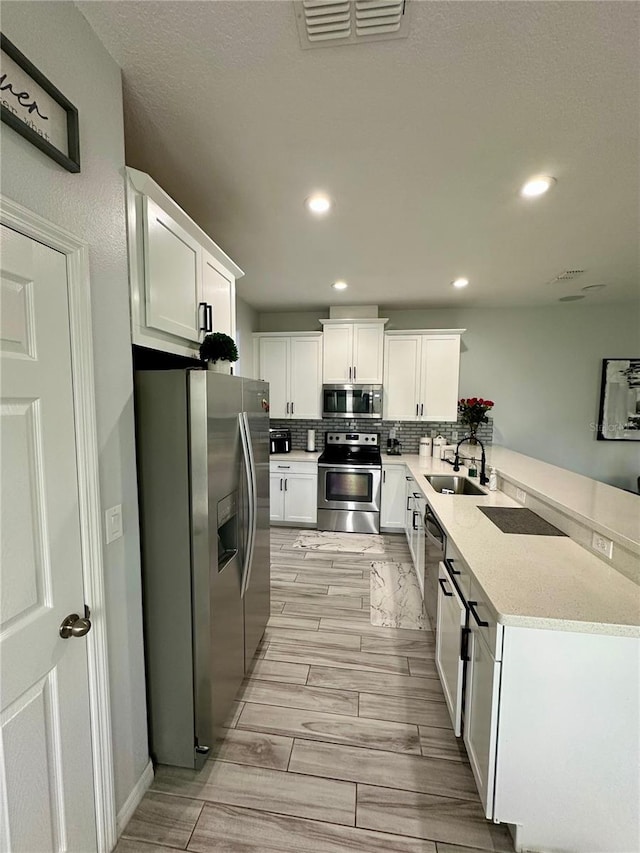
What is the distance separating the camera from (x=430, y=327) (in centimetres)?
451

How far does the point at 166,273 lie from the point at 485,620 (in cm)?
191

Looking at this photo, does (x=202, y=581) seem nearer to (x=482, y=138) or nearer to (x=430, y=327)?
(x=482, y=138)

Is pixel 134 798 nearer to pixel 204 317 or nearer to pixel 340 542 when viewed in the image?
pixel 204 317

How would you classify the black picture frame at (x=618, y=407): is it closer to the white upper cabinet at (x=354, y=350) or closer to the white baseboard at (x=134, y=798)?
the white upper cabinet at (x=354, y=350)

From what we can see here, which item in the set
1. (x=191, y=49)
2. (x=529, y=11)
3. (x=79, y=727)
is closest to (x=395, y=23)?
(x=529, y=11)

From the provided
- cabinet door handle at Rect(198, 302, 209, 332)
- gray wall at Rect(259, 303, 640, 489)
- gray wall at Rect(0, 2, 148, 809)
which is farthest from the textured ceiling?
gray wall at Rect(259, 303, 640, 489)

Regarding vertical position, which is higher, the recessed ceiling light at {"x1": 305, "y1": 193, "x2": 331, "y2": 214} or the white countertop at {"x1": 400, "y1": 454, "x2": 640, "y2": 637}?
the recessed ceiling light at {"x1": 305, "y1": 193, "x2": 331, "y2": 214}

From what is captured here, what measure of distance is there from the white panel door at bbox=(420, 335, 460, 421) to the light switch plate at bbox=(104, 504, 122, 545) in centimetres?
365

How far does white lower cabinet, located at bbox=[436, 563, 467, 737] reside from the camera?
1.47 meters

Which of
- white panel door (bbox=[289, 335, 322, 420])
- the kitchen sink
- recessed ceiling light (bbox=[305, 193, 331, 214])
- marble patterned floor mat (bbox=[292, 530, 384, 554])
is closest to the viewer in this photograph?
recessed ceiling light (bbox=[305, 193, 331, 214])

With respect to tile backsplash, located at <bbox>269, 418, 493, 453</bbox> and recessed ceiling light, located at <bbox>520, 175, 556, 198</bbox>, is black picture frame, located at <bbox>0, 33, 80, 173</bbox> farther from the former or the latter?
tile backsplash, located at <bbox>269, 418, 493, 453</bbox>

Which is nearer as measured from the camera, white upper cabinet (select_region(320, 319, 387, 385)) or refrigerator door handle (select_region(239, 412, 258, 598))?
refrigerator door handle (select_region(239, 412, 258, 598))

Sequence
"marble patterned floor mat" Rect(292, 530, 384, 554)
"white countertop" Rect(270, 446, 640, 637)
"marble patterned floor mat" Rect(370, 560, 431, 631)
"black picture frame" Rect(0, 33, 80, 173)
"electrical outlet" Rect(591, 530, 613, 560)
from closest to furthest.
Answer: "black picture frame" Rect(0, 33, 80, 173) → "white countertop" Rect(270, 446, 640, 637) → "electrical outlet" Rect(591, 530, 613, 560) → "marble patterned floor mat" Rect(370, 560, 431, 631) → "marble patterned floor mat" Rect(292, 530, 384, 554)

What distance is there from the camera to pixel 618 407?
13.9 feet
